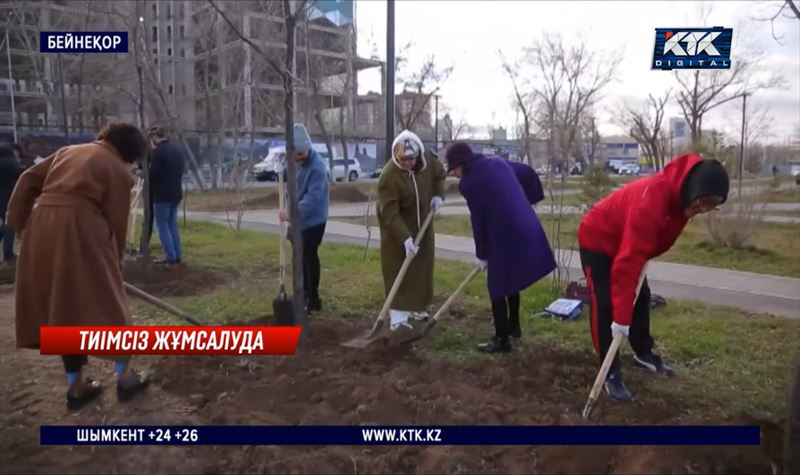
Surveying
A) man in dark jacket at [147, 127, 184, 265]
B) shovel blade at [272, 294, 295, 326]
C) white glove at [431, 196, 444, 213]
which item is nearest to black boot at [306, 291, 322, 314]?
shovel blade at [272, 294, 295, 326]

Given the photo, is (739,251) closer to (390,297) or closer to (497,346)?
(497,346)

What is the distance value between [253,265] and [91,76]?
3.30 meters

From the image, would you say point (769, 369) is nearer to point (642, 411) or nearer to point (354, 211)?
point (642, 411)

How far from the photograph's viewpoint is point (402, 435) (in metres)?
2.66

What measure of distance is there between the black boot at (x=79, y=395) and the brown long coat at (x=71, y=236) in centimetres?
32

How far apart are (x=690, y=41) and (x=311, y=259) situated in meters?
3.36

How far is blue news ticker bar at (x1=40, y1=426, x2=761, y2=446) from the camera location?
248 cm

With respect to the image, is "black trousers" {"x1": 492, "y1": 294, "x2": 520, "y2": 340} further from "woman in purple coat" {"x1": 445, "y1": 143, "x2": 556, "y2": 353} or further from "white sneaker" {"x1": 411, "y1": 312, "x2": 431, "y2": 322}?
"white sneaker" {"x1": 411, "y1": 312, "x2": 431, "y2": 322}

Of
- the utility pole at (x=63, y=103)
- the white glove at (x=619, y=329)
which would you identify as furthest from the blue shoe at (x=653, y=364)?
the utility pole at (x=63, y=103)

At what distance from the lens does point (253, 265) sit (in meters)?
7.33

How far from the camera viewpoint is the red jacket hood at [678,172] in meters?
2.79

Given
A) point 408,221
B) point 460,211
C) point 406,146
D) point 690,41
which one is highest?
point 690,41

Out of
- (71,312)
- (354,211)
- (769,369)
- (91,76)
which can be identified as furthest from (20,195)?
(354,211)

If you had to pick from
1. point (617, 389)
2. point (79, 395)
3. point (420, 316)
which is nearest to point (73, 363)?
point (79, 395)
